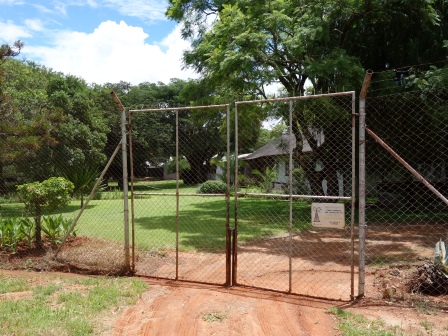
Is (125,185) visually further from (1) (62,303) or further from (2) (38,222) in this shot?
(2) (38,222)

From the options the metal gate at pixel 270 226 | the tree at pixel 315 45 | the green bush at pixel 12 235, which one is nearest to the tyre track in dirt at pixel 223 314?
the metal gate at pixel 270 226

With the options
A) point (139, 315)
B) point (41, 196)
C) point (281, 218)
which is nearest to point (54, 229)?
point (41, 196)

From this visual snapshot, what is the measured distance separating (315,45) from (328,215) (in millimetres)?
Answer: 8916

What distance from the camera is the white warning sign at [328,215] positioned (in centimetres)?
523

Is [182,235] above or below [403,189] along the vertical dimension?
below

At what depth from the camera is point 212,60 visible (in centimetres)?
1237

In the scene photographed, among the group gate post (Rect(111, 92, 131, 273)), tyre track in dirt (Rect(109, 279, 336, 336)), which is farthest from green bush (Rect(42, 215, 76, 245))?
tyre track in dirt (Rect(109, 279, 336, 336))

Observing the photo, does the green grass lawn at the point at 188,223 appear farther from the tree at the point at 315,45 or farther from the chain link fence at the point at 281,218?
the tree at the point at 315,45

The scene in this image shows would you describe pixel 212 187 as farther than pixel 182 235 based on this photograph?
Yes

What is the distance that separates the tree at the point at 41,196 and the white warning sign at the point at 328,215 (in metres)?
4.95

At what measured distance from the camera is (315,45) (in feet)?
42.5

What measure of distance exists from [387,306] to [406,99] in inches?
318

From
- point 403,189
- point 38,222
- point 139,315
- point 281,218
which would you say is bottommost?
point 281,218

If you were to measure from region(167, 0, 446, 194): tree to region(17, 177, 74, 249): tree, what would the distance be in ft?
18.4
